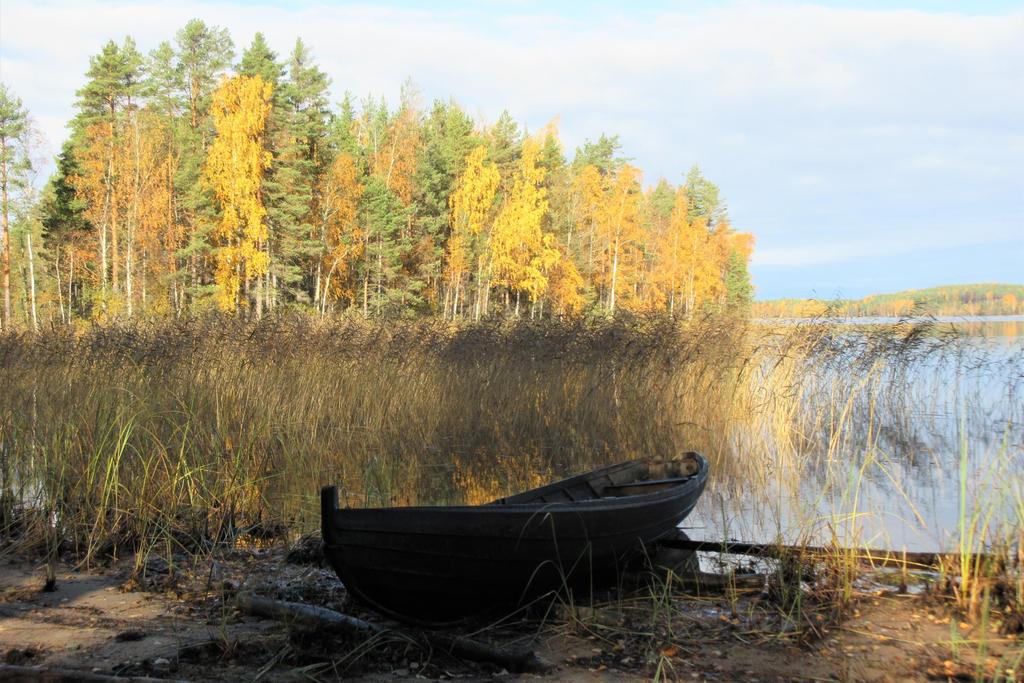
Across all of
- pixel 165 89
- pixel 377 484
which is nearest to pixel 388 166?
pixel 165 89

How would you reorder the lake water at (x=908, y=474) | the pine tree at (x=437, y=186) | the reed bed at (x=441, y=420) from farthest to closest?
the pine tree at (x=437, y=186) → the reed bed at (x=441, y=420) → the lake water at (x=908, y=474)

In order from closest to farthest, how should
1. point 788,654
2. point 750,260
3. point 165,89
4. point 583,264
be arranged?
1. point 788,654
2. point 165,89
3. point 583,264
4. point 750,260

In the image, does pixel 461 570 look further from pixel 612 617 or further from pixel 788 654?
pixel 788 654

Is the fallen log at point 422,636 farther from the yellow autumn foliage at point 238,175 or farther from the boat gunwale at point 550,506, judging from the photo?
the yellow autumn foliage at point 238,175

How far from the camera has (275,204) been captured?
106 feet

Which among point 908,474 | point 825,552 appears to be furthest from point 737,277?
point 825,552

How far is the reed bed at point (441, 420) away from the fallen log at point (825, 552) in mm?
125

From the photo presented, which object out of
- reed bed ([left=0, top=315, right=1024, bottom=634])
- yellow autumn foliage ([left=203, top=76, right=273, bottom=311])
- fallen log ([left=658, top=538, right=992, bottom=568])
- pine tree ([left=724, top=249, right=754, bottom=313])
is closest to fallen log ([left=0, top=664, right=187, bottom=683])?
reed bed ([left=0, top=315, right=1024, bottom=634])

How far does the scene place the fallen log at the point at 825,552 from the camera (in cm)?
473

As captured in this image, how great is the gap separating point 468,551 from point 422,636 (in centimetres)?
45


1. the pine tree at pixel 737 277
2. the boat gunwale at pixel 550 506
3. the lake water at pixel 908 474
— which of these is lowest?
the lake water at pixel 908 474

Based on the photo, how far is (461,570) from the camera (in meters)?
3.99

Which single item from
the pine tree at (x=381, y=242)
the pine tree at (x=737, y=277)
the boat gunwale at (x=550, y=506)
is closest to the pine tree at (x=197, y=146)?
the pine tree at (x=381, y=242)

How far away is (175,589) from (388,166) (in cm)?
3689
